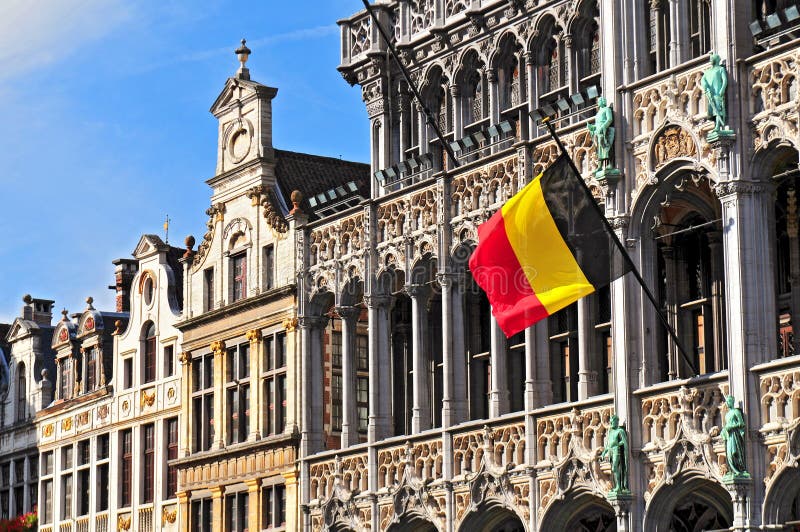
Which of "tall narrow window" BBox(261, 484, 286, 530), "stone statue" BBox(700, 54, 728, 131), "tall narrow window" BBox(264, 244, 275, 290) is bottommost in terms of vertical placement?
"tall narrow window" BBox(261, 484, 286, 530)

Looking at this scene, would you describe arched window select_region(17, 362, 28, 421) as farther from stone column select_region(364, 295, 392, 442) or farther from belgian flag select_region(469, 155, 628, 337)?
belgian flag select_region(469, 155, 628, 337)

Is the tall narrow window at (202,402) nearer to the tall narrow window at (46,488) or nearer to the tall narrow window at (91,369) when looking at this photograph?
the tall narrow window at (91,369)

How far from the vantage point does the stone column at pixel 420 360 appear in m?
37.1

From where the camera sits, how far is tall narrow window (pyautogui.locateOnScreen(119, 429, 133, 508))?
163 feet

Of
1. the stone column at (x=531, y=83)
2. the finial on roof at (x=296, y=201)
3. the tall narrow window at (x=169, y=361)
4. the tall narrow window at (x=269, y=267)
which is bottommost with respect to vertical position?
the tall narrow window at (x=169, y=361)

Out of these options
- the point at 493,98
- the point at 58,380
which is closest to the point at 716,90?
the point at 493,98

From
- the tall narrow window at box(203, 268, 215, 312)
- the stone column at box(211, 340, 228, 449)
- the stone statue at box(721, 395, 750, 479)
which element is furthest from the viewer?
the tall narrow window at box(203, 268, 215, 312)

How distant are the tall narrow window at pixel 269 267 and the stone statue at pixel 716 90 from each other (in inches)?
624

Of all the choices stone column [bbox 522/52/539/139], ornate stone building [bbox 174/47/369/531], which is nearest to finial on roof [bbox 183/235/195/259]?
ornate stone building [bbox 174/47/369/531]

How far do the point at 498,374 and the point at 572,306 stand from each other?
6.30 ft

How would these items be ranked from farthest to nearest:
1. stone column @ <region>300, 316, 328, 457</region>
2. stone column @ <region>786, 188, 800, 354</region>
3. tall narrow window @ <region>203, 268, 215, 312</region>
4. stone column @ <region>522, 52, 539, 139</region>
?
tall narrow window @ <region>203, 268, 215, 312</region>
stone column @ <region>300, 316, 328, 457</region>
stone column @ <region>522, 52, 539, 139</region>
stone column @ <region>786, 188, 800, 354</region>

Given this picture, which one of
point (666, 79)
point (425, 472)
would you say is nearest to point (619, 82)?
point (666, 79)

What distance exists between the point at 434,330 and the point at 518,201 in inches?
327

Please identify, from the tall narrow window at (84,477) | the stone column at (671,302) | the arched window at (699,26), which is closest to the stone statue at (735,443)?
the stone column at (671,302)
